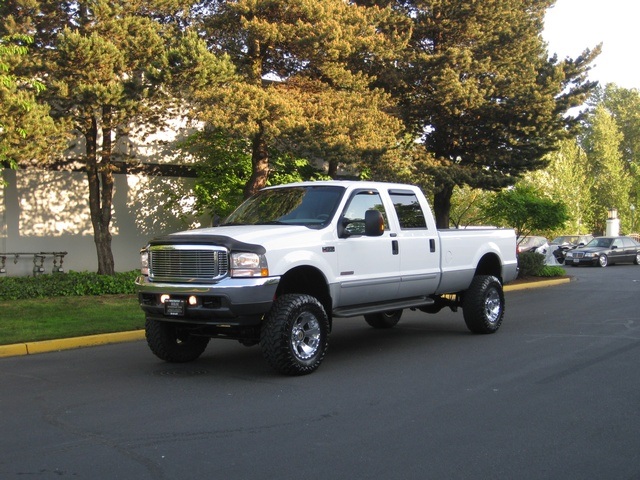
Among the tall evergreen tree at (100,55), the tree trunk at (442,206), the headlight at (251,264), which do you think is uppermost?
the tall evergreen tree at (100,55)

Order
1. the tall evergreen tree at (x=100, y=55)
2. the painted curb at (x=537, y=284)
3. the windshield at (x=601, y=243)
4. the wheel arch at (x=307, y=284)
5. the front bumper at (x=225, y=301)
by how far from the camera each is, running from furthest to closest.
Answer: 1. the windshield at (x=601, y=243)
2. the painted curb at (x=537, y=284)
3. the tall evergreen tree at (x=100, y=55)
4. the wheel arch at (x=307, y=284)
5. the front bumper at (x=225, y=301)

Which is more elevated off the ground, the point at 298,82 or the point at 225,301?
the point at 298,82

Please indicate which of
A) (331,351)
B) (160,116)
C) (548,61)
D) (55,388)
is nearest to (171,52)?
(160,116)

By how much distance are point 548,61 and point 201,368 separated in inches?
774

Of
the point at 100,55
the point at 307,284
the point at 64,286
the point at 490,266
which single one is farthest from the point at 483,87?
the point at 307,284

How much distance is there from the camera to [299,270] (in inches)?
337

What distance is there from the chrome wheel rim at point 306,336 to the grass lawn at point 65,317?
4517mm

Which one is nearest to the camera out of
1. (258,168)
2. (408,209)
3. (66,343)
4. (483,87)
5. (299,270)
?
(299,270)

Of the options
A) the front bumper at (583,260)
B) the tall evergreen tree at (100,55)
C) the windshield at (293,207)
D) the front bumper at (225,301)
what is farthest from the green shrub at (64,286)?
the front bumper at (583,260)

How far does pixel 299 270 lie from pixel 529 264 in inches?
677

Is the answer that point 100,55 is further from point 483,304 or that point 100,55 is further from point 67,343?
point 483,304

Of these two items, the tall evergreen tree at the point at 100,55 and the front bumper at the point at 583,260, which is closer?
the tall evergreen tree at the point at 100,55

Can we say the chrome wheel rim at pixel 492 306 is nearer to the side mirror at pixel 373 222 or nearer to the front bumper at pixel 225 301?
the side mirror at pixel 373 222

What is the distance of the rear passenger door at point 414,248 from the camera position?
9.95 metres
